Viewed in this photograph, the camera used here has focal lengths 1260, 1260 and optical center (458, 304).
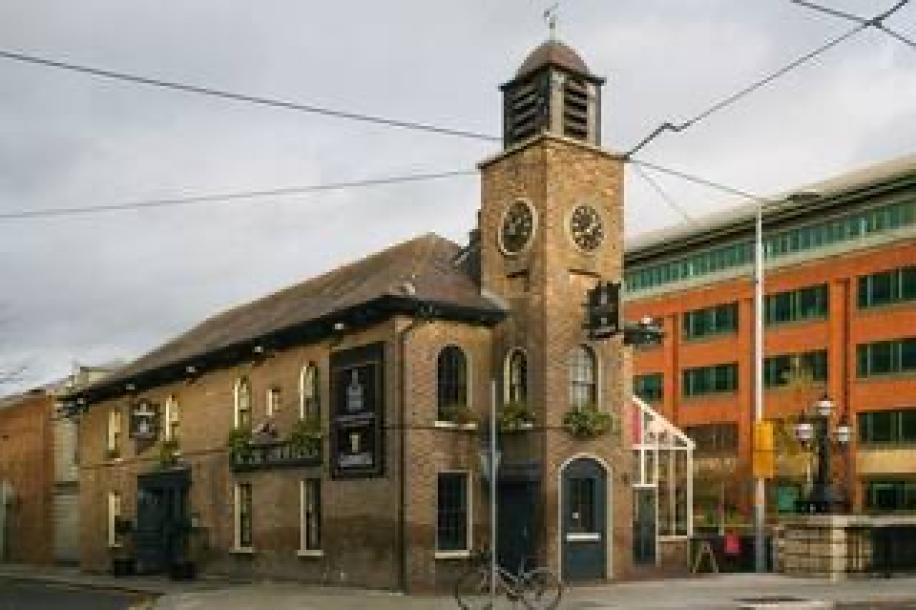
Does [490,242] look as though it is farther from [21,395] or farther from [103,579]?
[21,395]

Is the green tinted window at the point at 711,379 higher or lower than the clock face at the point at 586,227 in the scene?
lower

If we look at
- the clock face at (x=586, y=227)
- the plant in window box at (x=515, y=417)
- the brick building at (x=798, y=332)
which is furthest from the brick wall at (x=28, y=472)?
the clock face at (x=586, y=227)

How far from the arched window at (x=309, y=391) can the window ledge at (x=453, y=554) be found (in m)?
5.17

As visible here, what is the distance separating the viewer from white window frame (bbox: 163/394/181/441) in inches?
1491

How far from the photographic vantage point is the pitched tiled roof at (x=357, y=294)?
28.2 metres

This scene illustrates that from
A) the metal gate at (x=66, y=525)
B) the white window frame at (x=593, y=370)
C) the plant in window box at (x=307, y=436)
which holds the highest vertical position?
the white window frame at (x=593, y=370)

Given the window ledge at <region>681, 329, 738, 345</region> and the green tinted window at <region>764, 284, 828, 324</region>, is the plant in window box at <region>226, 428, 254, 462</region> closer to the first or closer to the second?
the green tinted window at <region>764, 284, 828, 324</region>

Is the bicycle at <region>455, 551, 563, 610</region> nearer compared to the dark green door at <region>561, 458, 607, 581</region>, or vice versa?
the bicycle at <region>455, 551, 563, 610</region>

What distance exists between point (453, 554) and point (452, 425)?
2.79 metres

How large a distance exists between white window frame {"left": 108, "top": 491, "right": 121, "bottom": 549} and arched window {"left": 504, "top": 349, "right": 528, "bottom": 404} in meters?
18.5

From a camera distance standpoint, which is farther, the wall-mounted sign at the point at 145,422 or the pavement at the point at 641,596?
the wall-mounted sign at the point at 145,422

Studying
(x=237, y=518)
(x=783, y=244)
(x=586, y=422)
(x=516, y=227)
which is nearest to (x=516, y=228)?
(x=516, y=227)

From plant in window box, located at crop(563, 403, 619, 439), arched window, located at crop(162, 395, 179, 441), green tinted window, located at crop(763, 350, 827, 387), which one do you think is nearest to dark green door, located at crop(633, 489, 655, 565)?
plant in window box, located at crop(563, 403, 619, 439)

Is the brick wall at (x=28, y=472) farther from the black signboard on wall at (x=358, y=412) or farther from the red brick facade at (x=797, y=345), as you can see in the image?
the red brick facade at (x=797, y=345)
